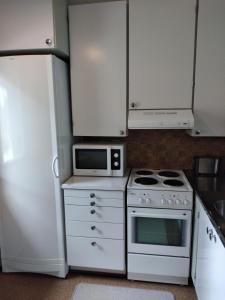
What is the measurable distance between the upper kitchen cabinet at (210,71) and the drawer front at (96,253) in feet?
4.03

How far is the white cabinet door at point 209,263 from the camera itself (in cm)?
120

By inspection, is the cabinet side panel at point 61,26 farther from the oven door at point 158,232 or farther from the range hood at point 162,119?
the oven door at point 158,232

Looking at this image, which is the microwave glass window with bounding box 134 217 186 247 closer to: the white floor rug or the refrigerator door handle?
the white floor rug

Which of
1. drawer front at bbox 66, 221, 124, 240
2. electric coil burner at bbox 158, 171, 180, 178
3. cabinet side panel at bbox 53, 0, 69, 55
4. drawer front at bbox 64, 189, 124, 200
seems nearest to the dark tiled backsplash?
electric coil burner at bbox 158, 171, 180, 178

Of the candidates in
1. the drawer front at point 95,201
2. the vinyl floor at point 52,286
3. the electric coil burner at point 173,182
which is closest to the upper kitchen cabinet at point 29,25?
the drawer front at point 95,201

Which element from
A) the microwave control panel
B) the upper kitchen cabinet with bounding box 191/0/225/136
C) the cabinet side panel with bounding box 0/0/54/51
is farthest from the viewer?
the microwave control panel

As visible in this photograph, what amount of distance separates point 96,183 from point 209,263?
1.02 m

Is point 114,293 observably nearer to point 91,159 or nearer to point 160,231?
point 160,231

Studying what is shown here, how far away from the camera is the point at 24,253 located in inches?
81.0

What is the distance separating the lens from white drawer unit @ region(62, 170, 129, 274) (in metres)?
1.92

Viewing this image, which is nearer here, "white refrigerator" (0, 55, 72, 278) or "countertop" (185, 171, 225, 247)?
"countertop" (185, 171, 225, 247)

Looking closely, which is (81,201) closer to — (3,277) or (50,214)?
(50,214)

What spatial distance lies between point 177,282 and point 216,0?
2381 millimetres

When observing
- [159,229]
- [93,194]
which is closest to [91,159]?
[93,194]
